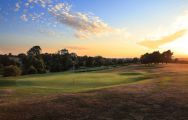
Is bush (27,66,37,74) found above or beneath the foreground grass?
above

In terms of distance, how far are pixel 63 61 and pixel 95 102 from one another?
108197mm

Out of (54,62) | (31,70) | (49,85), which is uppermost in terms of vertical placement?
(54,62)

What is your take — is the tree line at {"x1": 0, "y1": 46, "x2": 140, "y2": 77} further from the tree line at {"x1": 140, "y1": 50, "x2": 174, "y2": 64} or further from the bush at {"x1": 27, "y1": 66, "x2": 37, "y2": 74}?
the tree line at {"x1": 140, "y1": 50, "x2": 174, "y2": 64}

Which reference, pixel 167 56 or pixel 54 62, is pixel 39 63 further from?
pixel 167 56

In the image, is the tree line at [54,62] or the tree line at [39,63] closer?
the tree line at [39,63]

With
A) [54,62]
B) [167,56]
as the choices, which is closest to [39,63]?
[54,62]

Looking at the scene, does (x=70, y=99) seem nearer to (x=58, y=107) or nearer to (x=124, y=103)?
(x=58, y=107)

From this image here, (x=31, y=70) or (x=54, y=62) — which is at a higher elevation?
(x=54, y=62)

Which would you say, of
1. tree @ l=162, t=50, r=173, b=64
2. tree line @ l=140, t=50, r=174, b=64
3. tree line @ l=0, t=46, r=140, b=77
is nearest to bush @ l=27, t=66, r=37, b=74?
tree line @ l=0, t=46, r=140, b=77

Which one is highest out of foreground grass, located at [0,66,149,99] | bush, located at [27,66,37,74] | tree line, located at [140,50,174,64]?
tree line, located at [140,50,174,64]

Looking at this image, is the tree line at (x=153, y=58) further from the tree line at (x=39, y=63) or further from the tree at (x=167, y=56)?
the tree line at (x=39, y=63)

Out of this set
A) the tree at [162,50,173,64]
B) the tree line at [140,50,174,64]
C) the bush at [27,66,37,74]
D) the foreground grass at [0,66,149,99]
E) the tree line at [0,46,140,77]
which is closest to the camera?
the foreground grass at [0,66,149,99]

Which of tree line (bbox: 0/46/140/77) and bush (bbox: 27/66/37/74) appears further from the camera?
bush (bbox: 27/66/37/74)

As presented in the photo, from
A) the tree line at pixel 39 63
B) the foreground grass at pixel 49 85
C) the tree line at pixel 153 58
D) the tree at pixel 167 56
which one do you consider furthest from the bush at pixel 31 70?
the tree at pixel 167 56
